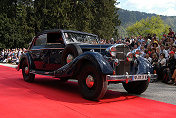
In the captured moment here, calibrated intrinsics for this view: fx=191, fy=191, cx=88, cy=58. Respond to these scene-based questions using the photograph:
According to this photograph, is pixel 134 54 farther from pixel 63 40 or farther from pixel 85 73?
pixel 63 40

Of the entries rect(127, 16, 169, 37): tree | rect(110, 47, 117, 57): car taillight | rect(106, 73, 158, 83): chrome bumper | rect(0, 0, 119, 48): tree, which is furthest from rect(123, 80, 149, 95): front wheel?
rect(127, 16, 169, 37): tree

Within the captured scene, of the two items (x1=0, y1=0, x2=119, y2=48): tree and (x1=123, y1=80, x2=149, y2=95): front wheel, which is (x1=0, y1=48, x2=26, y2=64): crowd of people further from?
(x1=123, y1=80, x2=149, y2=95): front wheel

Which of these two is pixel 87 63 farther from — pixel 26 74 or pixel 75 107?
pixel 26 74

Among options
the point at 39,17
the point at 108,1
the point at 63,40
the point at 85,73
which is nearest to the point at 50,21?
the point at 39,17

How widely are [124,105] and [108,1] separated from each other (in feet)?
112

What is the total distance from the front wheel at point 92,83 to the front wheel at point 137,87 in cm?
168

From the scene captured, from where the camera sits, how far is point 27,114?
11.7 ft

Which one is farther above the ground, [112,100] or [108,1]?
[108,1]

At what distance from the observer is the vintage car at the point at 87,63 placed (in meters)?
4.53

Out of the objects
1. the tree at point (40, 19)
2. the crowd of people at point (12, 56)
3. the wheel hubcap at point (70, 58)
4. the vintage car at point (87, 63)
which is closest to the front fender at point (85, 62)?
the vintage car at point (87, 63)

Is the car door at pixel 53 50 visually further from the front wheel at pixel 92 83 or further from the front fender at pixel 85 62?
the front wheel at pixel 92 83

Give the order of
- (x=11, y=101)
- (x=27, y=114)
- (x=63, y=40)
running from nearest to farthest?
(x=27, y=114) < (x=11, y=101) < (x=63, y=40)

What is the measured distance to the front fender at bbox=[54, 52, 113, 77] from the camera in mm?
4395

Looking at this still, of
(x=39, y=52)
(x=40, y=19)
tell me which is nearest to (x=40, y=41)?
(x=39, y=52)
